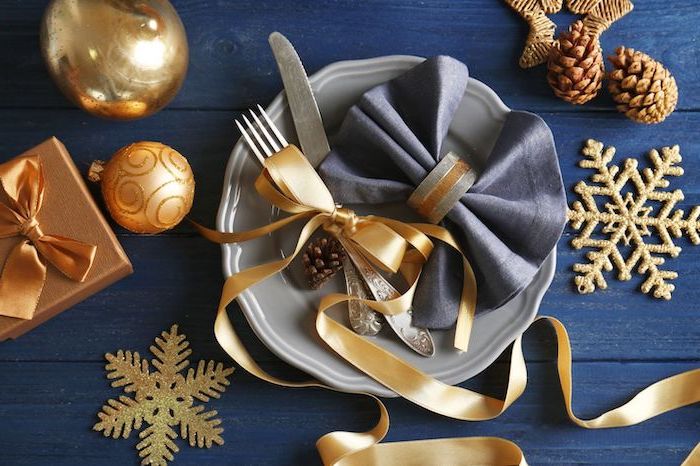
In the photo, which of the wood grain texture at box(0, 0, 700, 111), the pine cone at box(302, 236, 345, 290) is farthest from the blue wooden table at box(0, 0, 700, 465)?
the pine cone at box(302, 236, 345, 290)

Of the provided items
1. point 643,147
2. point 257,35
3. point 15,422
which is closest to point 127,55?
point 257,35

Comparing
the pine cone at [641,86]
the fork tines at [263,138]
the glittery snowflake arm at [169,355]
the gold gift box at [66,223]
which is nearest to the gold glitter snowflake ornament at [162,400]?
the glittery snowflake arm at [169,355]

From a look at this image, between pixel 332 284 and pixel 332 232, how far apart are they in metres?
0.07

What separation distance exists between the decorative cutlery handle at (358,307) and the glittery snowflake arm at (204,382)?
0.15 meters

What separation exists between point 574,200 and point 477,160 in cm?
13

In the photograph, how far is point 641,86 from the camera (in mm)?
858

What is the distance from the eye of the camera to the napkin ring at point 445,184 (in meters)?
0.81

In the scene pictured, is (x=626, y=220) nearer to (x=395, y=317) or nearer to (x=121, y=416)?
(x=395, y=317)

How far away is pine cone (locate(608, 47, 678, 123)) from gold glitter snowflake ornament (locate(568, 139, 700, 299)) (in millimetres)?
51

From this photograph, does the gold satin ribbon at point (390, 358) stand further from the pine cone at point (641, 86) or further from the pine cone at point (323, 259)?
the pine cone at point (641, 86)

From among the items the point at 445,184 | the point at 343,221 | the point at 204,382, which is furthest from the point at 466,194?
the point at 204,382

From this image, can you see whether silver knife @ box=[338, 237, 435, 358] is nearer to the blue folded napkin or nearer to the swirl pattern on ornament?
the blue folded napkin

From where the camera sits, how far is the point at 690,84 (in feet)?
2.99

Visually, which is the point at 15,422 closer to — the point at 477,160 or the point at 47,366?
the point at 47,366
